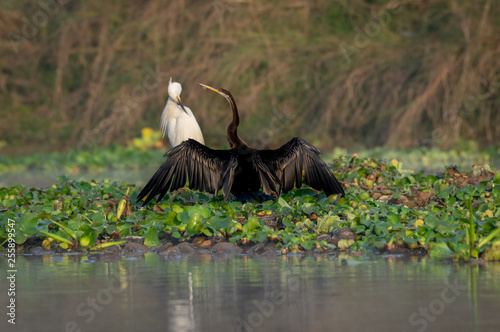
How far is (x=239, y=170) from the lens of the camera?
706cm

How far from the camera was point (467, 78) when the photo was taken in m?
14.5

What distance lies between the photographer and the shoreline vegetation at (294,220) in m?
5.78

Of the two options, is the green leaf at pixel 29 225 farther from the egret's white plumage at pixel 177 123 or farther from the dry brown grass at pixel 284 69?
the dry brown grass at pixel 284 69

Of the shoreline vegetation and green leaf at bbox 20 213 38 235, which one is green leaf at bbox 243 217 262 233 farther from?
green leaf at bbox 20 213 38 235

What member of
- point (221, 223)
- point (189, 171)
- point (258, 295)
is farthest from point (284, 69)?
point (258, 295)

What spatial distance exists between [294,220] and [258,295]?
226 cm

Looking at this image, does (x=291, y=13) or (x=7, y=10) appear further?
(x=7, y=10)

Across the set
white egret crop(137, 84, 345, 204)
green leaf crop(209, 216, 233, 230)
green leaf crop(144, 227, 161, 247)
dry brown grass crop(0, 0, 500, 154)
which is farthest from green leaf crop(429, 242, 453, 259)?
dry brown grass crop(0, 0, 500, 154)

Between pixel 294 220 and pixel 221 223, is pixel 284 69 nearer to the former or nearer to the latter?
pixel 294 220

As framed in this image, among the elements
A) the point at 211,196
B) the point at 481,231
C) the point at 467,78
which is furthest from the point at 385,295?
the point at 467,78

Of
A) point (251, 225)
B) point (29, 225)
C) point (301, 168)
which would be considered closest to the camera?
point (251, 225)

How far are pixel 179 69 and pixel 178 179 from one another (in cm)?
1074

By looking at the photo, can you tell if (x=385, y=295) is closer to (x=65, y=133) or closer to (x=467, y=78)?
(x=467, y=78)

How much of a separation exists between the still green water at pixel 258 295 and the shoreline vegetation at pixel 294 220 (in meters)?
0.33
